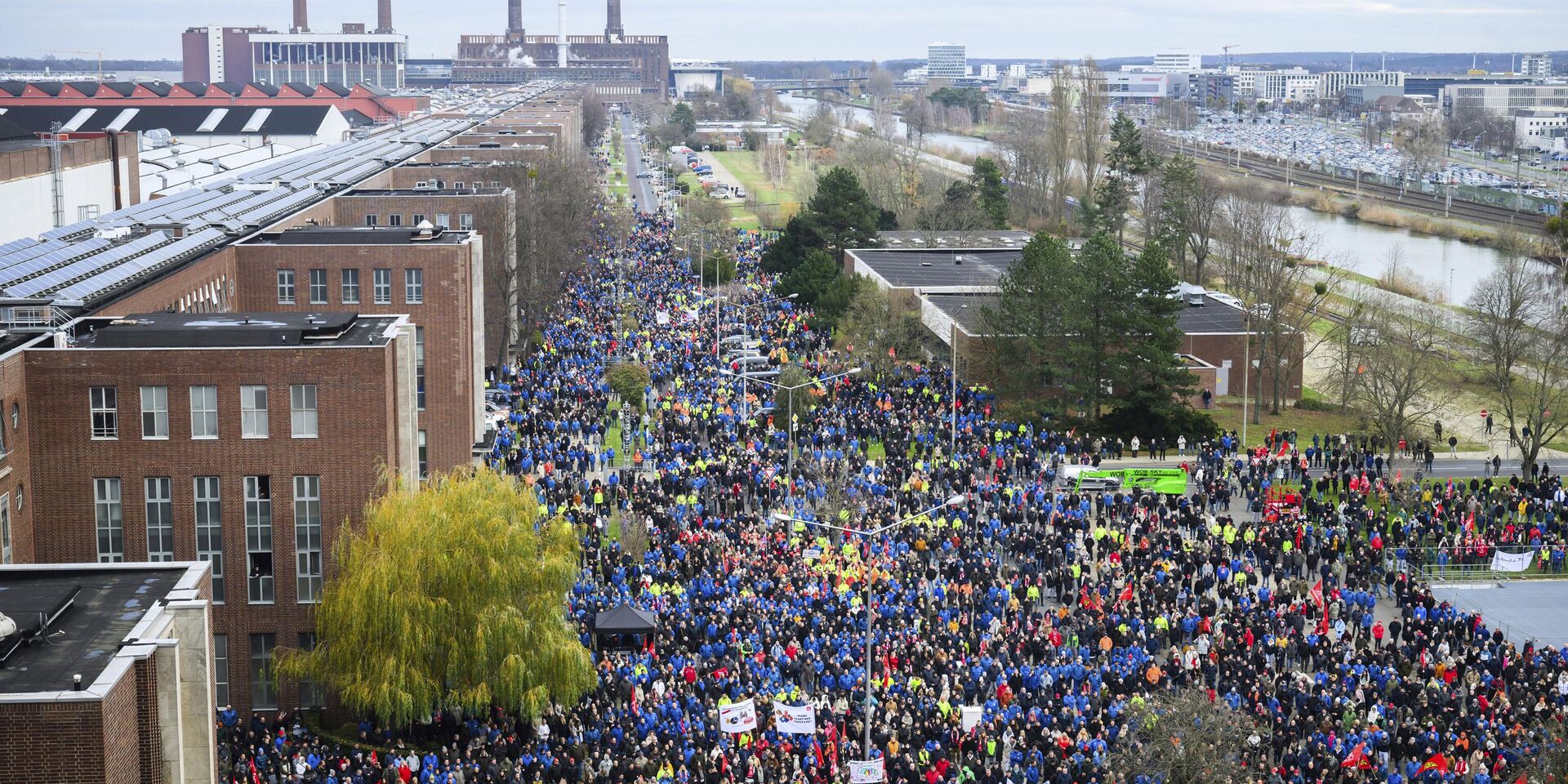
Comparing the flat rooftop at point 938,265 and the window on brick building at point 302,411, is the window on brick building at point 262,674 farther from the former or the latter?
the flat rooftop at point 938,265

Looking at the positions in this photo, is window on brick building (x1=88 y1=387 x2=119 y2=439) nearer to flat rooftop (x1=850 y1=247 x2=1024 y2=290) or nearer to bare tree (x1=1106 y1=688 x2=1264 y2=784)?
bare tree (x1=1106 y1=688 x2=1264 y2=784)

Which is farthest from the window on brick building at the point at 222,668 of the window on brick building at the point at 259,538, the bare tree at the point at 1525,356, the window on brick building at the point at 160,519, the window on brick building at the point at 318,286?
the bare tree at the point at 1525,356

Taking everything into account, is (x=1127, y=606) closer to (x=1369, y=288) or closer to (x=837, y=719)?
(x=837, y=719)

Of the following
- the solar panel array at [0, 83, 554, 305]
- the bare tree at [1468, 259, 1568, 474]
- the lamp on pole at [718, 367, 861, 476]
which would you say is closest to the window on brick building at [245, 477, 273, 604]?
the solar panel array at [0, 83, 554, 305]

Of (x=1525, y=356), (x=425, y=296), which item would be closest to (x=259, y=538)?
(x=425, y=296)

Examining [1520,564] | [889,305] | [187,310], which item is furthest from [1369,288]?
[187,310]

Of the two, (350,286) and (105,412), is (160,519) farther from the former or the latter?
(350,286)
